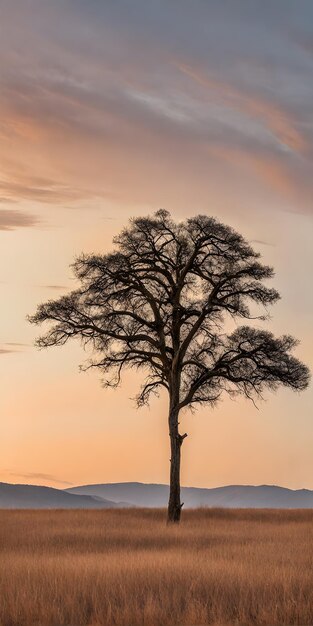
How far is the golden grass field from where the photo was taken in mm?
13297

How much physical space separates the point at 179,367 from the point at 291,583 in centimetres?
1939

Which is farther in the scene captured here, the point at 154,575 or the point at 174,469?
the point at 174,469

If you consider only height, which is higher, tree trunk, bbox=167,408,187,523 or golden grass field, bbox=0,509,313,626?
tree trunk, bbox=167,408,187,523

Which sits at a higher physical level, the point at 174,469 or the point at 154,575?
the point at 174,469

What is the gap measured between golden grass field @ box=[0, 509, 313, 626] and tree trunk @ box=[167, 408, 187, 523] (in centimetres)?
383

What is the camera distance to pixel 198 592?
50.1 ft

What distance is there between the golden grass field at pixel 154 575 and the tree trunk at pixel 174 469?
12.6 ft

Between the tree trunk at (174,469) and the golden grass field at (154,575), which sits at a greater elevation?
the tree trunk at (174,469)

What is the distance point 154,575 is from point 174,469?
18542 mm

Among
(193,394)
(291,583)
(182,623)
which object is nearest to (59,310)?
(193,394)

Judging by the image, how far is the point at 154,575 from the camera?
1692 cm

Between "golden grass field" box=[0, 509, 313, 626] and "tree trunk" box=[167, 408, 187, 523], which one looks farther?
"tree trunk" box=[167, 408, 187, 523]

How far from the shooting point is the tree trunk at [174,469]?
115 ft

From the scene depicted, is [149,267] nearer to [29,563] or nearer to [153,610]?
[29,563]
